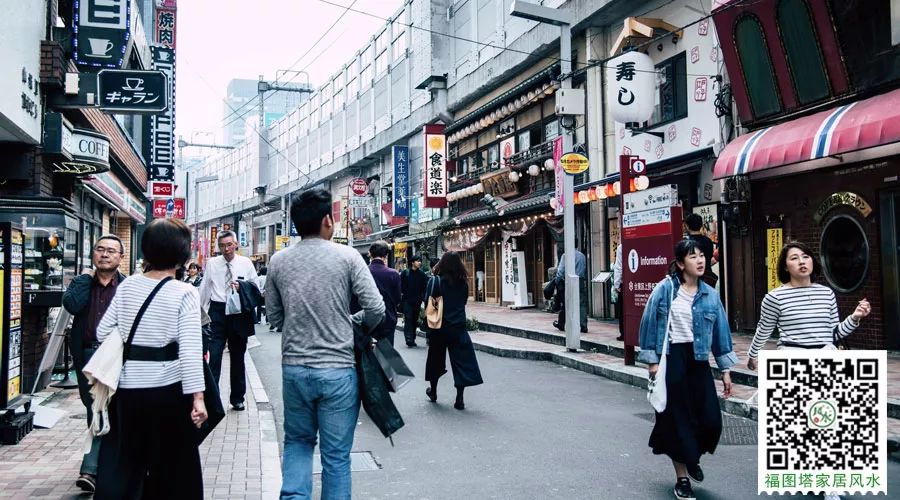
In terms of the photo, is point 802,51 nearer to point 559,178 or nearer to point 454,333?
point 559,178

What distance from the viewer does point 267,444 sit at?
253 inches

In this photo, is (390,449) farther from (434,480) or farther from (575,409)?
(575,409)

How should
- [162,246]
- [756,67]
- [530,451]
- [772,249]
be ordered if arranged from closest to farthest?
[162,246] < [530,451] < [756,67] < [772,249]

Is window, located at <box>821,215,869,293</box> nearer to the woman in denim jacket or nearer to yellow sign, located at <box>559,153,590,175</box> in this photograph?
yellow sign, located at <box>559,153,590,175</box>

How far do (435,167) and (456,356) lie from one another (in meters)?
20.7

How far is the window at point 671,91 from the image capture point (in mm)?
15695

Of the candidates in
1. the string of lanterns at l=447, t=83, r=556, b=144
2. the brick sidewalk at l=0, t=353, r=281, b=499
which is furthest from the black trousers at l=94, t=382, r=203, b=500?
the string of lanterns at l=447, t=83, r=556, b=144

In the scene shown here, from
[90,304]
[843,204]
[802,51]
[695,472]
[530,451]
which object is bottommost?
[530,451]

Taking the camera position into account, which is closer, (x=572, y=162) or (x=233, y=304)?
(x=233, y=304)

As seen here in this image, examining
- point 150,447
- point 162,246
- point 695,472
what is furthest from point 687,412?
point 162,246

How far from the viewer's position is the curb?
16.9 ft

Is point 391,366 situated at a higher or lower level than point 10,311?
lower

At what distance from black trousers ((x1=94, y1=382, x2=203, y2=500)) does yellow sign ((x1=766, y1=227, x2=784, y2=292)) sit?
11.4 metres

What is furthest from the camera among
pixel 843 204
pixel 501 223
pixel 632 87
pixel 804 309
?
pixel 501 223
